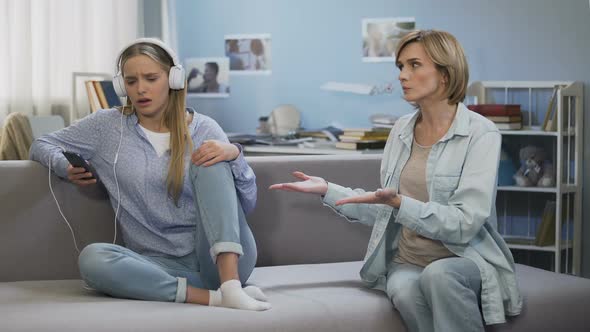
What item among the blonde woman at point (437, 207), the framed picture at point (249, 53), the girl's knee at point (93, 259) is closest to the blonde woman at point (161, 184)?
the girl's knee at point (93, 259)

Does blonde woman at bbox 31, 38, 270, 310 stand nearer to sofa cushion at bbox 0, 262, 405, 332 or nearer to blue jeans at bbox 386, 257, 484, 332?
sofa cushion at bbox 0, 262, 405, 332

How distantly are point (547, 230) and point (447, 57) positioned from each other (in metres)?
2.05

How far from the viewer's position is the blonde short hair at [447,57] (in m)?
2.47

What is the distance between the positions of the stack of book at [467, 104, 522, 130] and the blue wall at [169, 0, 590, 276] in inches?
13.1

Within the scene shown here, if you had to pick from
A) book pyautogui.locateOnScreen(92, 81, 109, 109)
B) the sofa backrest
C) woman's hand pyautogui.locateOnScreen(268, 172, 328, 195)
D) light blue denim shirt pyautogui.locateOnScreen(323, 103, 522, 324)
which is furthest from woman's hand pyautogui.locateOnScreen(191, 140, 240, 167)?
book pyautogui.locateOnScreen(92, 81, 109, 109)

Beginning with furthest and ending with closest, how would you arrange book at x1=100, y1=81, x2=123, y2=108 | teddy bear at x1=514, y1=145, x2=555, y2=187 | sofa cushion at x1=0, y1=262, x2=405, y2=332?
1. book at x1=100, y1=81, x2=123, y2=108
2. teddy bear at x1=514, y1=145, x2=555, y2=187
3. sofa cushion at x1=0, y1=262, x2=405, y2=332

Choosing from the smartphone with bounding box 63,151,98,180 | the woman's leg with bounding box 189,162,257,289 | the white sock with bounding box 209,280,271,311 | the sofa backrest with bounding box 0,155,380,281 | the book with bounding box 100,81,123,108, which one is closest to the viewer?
the white sock with bounding box 209,280,271,311

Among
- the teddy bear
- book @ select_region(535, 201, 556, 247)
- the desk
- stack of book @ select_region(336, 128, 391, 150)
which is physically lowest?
book @ select_region(535, 201, 556, 247)

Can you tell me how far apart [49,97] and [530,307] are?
108 inches

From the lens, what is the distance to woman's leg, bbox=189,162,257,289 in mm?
2479

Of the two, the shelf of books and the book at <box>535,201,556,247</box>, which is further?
the shelf of books

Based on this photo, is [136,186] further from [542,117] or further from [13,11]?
[542,117]

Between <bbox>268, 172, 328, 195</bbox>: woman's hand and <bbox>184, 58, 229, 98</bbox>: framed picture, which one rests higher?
<bbox>184, 58, 229, 98</bbox>: framed picture

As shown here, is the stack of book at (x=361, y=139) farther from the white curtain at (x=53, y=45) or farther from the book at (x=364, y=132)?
the white curtain at (x=53, y=45)
